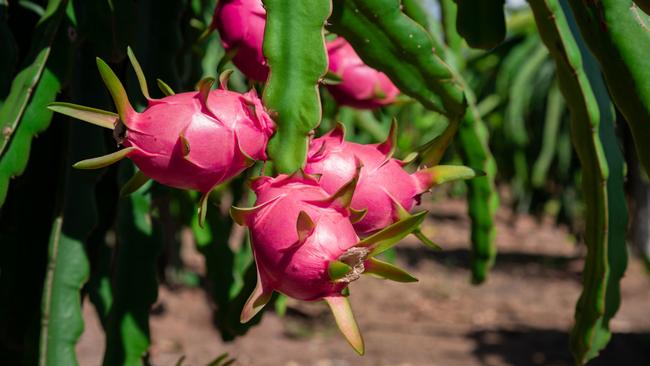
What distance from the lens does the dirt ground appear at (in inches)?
143

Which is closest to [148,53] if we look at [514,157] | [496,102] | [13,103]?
[13,103]

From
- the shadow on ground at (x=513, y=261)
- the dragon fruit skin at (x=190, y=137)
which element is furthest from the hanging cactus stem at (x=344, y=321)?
the shadow on ground at (x=513, y=261)

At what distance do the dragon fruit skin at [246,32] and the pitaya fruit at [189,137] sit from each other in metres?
0.19

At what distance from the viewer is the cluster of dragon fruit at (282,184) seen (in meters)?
0.56

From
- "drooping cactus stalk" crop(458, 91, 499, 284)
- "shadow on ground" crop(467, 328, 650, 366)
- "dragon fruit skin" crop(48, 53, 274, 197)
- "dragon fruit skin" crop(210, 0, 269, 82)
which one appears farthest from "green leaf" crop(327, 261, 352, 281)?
"shadow on ground" crop(467, 328, 650, 366)

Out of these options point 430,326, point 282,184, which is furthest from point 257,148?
point 430,326

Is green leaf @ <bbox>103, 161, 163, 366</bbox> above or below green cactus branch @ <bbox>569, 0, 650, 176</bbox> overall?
below

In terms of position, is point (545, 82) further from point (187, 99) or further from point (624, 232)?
point (187, 99)

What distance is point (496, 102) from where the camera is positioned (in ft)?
15.0

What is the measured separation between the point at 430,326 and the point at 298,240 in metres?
4.04

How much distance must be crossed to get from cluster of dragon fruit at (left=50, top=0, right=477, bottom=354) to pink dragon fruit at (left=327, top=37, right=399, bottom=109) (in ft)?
0.96

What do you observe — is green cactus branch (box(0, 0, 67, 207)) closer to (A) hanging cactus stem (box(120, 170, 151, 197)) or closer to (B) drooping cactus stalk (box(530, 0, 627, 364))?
(A) hanging cactus stem (box(120, 170, 151, 197))

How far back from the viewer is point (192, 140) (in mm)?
595

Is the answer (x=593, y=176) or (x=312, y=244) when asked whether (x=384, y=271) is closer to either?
(x=312, y=244)
